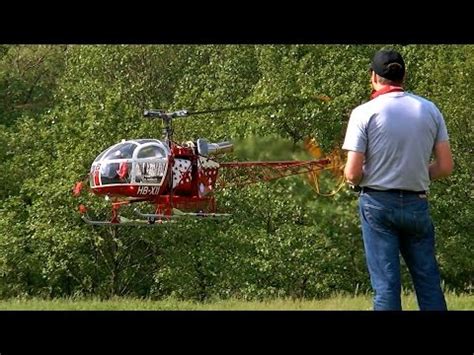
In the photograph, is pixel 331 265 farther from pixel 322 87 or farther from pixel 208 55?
pixel 208 55

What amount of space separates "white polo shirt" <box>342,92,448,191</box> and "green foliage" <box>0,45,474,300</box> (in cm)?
3039

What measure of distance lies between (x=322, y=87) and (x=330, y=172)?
50.2ft

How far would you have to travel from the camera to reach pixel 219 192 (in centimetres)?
4041

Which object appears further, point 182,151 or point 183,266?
point 183,266

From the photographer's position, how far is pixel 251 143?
29.6 m

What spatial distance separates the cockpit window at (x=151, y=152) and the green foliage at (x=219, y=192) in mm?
12395

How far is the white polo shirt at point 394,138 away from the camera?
4727 millimetres

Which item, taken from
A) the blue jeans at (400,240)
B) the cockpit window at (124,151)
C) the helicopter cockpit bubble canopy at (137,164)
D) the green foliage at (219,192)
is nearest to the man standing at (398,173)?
the blue jeans at (400,240)

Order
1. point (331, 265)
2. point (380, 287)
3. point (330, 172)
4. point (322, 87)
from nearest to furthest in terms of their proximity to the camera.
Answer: point (380, 287) < point (330, 172) < point (331, 265) < point (322, 87)

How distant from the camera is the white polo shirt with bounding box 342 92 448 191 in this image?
4727 millimetres

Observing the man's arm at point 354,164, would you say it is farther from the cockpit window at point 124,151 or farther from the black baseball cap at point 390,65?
the cockpit window at point 124,151

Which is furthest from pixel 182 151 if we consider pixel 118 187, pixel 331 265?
pixel 331 265

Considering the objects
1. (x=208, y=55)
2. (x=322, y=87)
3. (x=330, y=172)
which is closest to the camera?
(x=330, y=172)

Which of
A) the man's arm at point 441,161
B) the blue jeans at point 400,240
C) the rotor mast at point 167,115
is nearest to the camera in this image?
the blue jeans at point 400,240
